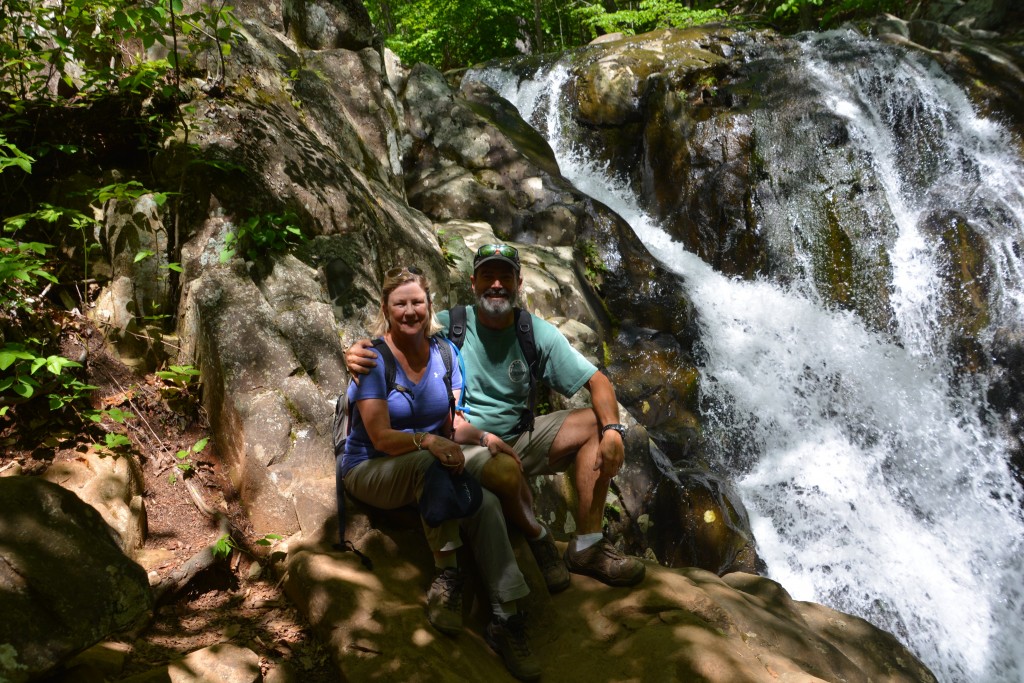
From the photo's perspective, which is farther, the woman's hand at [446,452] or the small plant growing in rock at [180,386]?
the small plant growing in rock at [180,386]

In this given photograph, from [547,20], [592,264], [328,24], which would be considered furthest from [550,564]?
[547,20]

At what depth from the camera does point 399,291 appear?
3.29 m

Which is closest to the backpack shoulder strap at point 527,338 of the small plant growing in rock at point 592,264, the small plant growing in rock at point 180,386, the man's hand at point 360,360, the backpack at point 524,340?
the backpack at point 524,340

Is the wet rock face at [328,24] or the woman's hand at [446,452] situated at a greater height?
the wet rock face at [328,24]

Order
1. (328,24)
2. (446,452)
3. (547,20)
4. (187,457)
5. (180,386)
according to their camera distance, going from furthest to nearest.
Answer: (547,20) < (328,24) < (180,386) < (187,457) < (446,452)

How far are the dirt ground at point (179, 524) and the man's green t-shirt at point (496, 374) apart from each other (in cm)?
129

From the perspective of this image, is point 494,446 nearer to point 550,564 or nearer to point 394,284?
point 550,564

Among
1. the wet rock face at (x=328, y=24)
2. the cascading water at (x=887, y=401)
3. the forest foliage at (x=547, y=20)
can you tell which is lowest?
the cascading water at (x=887, y=401)

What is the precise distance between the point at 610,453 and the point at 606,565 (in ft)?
1.97

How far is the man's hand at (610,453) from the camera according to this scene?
355 centimetres

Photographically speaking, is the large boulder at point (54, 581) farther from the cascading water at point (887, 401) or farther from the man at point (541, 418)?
the cascading water at point (887, 401)

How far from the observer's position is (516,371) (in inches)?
143

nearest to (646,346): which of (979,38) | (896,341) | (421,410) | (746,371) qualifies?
(746,371)

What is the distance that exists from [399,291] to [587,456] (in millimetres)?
1315
